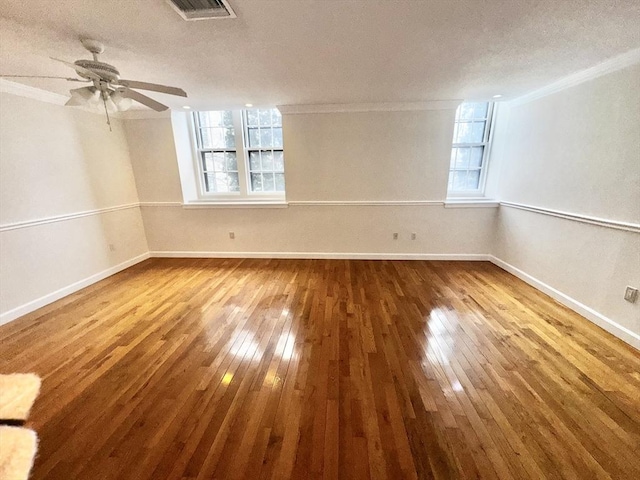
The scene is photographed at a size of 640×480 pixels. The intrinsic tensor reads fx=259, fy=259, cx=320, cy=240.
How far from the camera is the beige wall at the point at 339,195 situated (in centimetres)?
373

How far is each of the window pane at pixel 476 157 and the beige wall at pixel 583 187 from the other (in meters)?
0.51

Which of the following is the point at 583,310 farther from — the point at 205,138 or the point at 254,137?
the point at 205,138

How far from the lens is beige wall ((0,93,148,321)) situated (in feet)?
8.45

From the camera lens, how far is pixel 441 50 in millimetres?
1997

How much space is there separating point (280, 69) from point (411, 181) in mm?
2398

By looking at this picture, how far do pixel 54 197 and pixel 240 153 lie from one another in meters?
2.37

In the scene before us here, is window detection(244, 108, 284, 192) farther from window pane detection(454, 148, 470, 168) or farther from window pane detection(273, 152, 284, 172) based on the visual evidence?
window pane detection(454, 148, 470, 168)

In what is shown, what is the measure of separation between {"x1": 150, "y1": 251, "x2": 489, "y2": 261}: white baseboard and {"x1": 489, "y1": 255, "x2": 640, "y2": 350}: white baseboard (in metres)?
0.68

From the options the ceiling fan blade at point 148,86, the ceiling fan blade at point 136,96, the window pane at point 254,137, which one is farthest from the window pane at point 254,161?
the ceiling fan blade at point 148,86

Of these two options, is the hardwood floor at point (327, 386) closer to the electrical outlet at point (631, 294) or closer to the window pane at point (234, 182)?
the electrical outlet at point (631, 294)

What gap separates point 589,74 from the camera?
7.93ft

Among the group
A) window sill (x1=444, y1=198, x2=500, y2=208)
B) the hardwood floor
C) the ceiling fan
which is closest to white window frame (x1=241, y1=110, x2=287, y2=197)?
the hardwood floor

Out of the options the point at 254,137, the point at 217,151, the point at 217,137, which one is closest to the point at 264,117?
the point at 254,137

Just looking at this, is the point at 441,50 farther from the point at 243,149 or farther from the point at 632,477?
the point at 243,149
